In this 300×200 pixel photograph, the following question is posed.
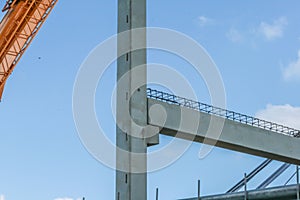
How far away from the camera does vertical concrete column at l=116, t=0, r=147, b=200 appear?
20.2 m

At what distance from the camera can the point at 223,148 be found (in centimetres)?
2388

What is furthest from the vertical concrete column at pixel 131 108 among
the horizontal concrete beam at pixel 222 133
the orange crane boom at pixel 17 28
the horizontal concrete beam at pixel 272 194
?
the horizontal concrete beam at pixel 272 194

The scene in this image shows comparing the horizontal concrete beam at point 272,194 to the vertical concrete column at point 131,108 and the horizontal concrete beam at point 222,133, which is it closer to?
the vertical concrete column at point 131,108

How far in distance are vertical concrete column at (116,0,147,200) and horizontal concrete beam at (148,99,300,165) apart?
2.60 ft

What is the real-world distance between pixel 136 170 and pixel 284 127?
331 inches

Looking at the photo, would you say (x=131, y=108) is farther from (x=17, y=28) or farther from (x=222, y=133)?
(x=17, y=28)

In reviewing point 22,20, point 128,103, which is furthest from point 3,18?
point 128,103

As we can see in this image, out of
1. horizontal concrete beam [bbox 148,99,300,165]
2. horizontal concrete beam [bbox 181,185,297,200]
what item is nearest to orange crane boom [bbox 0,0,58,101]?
horizontal concrete beam [bbox 148,99,300,165]

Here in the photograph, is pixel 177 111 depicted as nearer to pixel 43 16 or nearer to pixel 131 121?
pixel 131 121

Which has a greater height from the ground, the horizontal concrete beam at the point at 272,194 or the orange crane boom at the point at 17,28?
the orange crane boom at the point at 17,28

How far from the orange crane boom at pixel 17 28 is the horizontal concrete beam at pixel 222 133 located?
25.3 feet

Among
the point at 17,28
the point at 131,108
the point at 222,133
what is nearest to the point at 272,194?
the point at 131,108

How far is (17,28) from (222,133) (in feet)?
32.6

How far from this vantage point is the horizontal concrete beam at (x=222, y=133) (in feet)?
70.8
